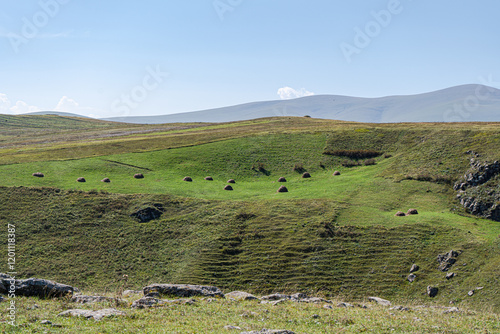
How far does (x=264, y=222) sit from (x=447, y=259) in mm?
21988

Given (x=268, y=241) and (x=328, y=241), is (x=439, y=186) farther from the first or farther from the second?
(x=268, y=241)

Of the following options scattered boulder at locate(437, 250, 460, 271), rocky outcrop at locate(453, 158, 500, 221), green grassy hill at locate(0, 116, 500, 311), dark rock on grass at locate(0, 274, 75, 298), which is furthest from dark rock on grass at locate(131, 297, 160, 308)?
rocky outcrop at locate(453, 158, 500, 221)

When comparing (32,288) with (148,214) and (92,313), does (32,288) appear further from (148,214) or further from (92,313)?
(148,214)

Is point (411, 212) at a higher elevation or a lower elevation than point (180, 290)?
lower

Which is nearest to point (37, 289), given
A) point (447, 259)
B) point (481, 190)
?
point (447, 259)

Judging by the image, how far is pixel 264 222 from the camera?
49938 millimetres

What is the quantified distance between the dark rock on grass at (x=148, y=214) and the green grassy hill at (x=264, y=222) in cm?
95

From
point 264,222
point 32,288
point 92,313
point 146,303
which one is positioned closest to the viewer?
point 92,313

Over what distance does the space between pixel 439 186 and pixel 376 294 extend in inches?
1235

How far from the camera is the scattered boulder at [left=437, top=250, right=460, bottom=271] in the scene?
3956cm

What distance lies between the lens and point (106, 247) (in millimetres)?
46750

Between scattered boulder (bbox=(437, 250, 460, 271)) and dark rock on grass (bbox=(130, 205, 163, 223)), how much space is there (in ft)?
120

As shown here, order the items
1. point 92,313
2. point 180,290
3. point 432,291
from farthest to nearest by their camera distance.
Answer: point 432,291, point 180,290, point 92,313

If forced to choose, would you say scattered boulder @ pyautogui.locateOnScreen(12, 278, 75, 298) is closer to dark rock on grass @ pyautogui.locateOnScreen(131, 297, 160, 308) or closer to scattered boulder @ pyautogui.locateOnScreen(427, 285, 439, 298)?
dark rock on grass @ pyautogui.locateOnScreen(131, 297, 160, 308)
